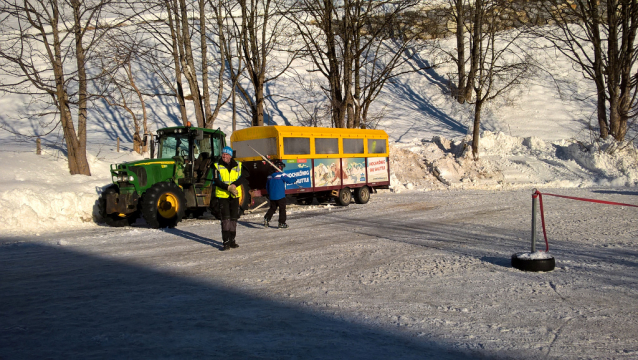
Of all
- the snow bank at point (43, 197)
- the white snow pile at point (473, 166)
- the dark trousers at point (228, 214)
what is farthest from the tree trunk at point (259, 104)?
the dark trousers at point (228, 214)

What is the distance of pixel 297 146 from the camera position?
15.8m

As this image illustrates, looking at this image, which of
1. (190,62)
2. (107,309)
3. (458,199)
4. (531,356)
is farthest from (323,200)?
(531,356)

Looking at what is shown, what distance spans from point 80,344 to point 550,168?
79.0 feet

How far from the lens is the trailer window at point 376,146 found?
61.1ft

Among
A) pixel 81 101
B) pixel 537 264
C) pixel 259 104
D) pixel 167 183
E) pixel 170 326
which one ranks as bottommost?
pixel 170 326

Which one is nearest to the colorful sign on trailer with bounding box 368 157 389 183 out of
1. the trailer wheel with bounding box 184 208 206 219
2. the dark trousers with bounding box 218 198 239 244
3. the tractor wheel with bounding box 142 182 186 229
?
the trailer wheel with bounding box 184 208 206 219

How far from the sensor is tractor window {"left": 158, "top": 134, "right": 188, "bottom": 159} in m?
13.9

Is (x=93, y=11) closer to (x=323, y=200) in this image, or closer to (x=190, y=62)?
(x=190, y=62)

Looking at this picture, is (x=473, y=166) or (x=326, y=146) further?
(x=473, y=166)

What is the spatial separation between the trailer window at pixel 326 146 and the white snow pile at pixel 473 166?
218 inches

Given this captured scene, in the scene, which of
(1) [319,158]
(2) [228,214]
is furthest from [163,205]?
(1) [319,158]

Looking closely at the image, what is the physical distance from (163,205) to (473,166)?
16.2 m

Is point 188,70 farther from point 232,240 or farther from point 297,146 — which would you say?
point 232,240

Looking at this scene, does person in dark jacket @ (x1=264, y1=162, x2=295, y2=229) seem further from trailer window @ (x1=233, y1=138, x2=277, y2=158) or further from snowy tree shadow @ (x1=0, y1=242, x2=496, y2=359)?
snowy tree shadow @ (x1=0, y1=242, x2=496, y2=359)
